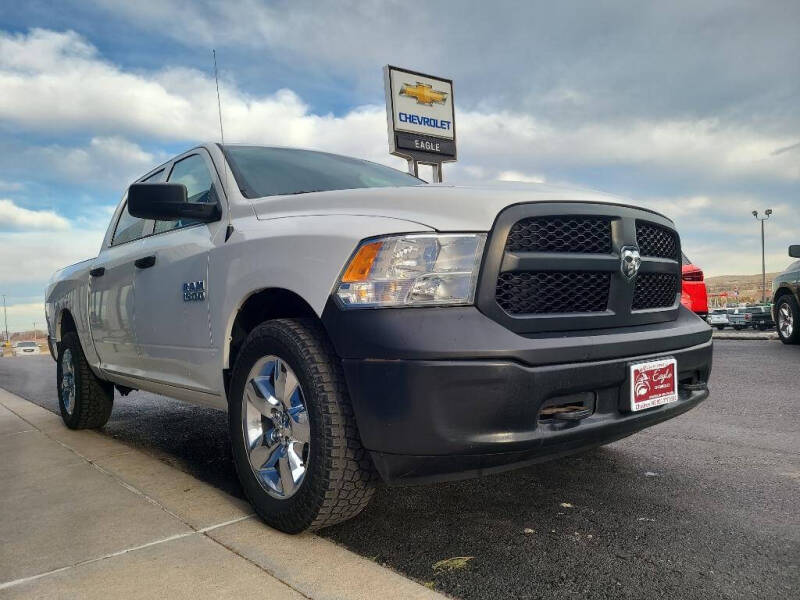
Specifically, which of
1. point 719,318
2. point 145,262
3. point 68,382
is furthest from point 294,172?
point 719,318

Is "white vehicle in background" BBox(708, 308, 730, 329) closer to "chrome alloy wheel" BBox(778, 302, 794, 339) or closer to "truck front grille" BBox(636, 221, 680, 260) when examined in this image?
"chrome alloy wheel" BBox(778, 302, 794, 339)

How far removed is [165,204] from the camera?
3.07m

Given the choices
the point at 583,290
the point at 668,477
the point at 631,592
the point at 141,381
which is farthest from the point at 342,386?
the point at 141,381

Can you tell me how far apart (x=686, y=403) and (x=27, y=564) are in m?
2.61

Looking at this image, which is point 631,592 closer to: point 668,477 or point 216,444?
point 668,477

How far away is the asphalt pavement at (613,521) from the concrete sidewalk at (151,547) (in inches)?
7.5

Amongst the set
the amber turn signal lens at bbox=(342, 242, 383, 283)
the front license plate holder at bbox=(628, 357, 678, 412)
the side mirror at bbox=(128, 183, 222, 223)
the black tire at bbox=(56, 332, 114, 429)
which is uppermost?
the side mirror at bbox=(128, 183, 222, 223)

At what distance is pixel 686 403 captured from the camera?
8.87ft

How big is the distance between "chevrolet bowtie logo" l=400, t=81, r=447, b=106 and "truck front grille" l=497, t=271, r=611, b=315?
1533cm

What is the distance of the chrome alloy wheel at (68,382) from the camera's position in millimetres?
5043

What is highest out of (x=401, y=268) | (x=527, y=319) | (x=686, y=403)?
(x=401, y=268)

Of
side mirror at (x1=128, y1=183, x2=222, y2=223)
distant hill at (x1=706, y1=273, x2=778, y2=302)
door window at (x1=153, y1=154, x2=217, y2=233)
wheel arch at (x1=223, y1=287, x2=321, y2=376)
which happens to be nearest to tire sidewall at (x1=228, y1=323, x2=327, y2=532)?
wheel arch at (x1=223, y1=287, x2=321, y2=376)

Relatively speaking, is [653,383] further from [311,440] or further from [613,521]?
[311,440]

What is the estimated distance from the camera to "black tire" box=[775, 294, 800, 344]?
9.71 metres
